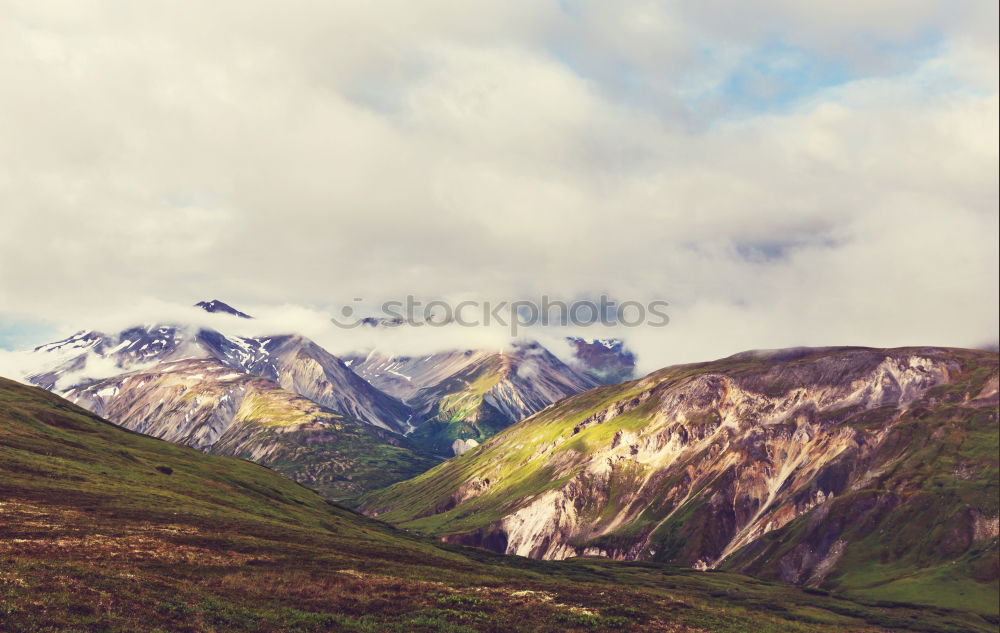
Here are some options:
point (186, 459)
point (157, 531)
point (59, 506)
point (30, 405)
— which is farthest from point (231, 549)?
point (30, 405)

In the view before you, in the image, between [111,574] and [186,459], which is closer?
[111,574]

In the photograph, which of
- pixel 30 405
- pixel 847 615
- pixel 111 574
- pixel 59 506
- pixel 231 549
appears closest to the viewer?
pixel 111 574

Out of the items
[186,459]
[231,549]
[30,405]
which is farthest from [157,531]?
[30,405]

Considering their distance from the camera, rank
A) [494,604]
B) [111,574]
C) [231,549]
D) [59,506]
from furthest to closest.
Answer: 1. [59,506]
2. [231,549]
3. [494,604]
4. [111,574]

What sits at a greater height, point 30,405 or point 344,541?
point 30,405

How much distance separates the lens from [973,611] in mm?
186750

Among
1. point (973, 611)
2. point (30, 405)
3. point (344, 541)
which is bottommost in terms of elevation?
point (973, 611)

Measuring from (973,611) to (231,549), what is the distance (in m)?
209

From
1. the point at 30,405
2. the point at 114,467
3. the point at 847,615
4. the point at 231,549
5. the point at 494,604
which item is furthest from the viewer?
the point at 30,405

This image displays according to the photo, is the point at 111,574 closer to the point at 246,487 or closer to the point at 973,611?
the point at 246,487

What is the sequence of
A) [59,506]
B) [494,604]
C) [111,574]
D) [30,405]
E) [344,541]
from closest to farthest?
1. [111,574]
2. [494,604]
3. [59,506]
4. [344,541]
5. [30,405]

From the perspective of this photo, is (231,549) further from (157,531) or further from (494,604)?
(494,604)

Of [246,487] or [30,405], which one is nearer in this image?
[246,487]

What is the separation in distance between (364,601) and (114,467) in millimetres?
105240
